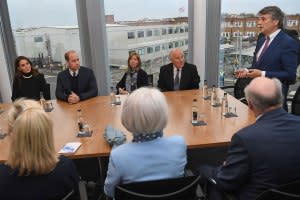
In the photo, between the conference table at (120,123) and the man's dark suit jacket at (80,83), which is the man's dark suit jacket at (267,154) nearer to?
the conference table at (120,123)

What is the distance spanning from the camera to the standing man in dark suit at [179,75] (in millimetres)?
3766

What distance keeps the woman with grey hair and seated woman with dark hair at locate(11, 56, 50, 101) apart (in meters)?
2.60

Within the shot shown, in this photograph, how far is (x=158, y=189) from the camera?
1.37 metres

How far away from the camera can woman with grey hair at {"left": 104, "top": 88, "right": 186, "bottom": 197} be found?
1.42 meters

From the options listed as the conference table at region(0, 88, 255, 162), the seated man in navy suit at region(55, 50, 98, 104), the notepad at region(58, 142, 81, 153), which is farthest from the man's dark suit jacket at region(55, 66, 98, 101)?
the notepad at region(58, 142, 81, 153)

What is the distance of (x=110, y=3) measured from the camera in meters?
4.38

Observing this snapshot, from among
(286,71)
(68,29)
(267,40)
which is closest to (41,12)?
(68,29)

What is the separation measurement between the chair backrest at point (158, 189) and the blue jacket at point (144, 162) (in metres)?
0.08

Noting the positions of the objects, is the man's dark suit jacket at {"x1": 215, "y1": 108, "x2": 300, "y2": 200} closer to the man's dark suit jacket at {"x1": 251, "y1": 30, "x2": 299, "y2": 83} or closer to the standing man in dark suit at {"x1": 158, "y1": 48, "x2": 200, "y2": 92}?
the man's dark suit jacket at {"x1": 251, "y1": 30, "x2": 299, "y2": 83}

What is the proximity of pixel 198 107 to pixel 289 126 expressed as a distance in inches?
54.8

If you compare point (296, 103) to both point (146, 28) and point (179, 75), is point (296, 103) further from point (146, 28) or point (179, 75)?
point (146, 28)

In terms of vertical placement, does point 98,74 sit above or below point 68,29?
below

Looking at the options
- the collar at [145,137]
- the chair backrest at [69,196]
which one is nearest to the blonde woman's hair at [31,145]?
the chair backrest at [69,196]

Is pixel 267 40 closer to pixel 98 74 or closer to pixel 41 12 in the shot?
pixel 98 74
